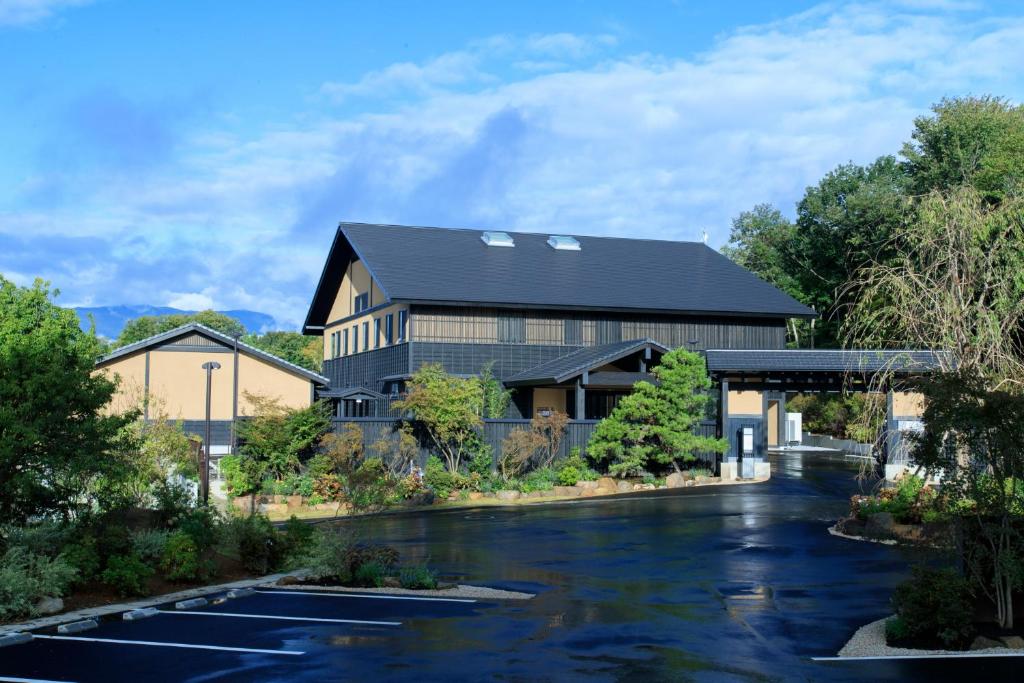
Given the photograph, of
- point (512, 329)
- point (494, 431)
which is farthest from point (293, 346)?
point (494, 431)

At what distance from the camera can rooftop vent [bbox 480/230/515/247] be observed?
46.8 m

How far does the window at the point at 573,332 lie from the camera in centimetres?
4259

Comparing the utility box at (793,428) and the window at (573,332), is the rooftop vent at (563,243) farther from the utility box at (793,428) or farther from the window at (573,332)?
the utility box at (793,428)

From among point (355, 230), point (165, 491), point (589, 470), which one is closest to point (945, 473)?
point (165, 491)

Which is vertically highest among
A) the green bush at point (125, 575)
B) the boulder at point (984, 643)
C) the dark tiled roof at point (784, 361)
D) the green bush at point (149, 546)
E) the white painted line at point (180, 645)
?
the dark tiled roof at point (784, 361)

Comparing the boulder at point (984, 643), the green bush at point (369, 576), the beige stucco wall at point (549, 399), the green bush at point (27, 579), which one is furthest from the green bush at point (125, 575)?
the beige stucco wall at point (549, 399)

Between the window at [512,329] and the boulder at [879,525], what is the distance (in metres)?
21.1

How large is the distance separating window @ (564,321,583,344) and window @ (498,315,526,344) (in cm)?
180

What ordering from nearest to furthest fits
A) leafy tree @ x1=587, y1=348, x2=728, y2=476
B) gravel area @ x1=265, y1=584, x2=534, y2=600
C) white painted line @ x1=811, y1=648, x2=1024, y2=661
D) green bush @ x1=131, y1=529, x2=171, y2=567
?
white painted line @ x1=811, y1=648, x2=1024, y2=661 → gravel area @ x1=265, y1=584, x2=534, y2=600 → green bush @ x1=131, y1=529, x2=171, y2=567 → leafy tree @ x1=587, y1=348, x2=728, y2=476

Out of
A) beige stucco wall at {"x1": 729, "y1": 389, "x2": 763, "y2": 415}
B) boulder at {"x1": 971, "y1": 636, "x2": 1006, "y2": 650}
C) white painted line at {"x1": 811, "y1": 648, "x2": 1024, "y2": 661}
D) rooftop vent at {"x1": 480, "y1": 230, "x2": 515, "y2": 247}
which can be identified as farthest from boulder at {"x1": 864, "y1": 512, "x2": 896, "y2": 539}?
rooftop vent at {"x1": 480, "y1": 230, "x2": 515, "y2": 247}

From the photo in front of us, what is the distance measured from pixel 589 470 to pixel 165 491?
19191mm

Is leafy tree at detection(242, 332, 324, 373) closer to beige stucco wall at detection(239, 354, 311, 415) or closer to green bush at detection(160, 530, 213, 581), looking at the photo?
beige stucco wall at detection(239, 354, 311, 415)

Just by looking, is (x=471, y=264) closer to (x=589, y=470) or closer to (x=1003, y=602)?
(x=589, y=470)

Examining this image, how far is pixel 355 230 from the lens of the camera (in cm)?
4584
